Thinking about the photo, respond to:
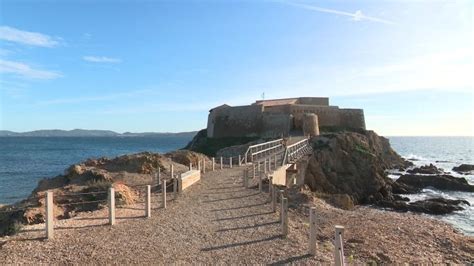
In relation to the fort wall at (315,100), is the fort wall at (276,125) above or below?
below

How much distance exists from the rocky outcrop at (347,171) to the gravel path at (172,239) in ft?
73.8

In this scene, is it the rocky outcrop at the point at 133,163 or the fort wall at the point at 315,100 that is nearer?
the rocky outcrop at the point at 133,163

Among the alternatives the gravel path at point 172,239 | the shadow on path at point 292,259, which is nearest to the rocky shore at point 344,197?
the gravel path at point 172,239

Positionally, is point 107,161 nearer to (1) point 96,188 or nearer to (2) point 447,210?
(1) point 96,188

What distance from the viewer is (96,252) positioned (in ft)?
26.1

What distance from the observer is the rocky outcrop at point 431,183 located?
4042 cm

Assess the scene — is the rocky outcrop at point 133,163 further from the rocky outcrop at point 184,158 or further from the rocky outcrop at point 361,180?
the rocky outcrop at point 361,180

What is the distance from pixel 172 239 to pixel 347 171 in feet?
106

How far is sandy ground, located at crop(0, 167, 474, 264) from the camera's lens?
788 centimetres

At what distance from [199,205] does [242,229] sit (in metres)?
3.32

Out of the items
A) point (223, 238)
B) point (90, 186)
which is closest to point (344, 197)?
point (90, 186)

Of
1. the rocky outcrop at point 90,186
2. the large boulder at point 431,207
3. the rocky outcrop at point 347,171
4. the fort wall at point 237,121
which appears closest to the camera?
the rocky outcrop at point 90,186

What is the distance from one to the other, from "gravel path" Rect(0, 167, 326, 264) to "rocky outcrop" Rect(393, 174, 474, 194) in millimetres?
31322

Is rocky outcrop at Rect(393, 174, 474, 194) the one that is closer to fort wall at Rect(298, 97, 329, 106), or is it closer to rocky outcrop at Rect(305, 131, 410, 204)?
rocky outcrop at Rect(305, 131, 410, 204)
